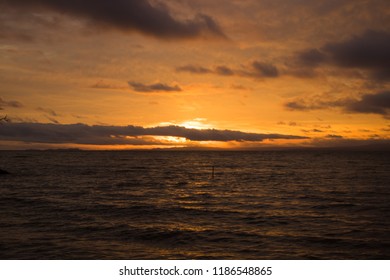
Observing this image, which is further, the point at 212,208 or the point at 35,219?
the point at 212,208

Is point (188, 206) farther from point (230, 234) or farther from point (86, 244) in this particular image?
point (86, 244)

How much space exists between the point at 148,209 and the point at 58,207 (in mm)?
8955

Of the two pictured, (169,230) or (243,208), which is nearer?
(169,230)

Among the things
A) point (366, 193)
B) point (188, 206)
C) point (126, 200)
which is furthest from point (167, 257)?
point (366, 193)

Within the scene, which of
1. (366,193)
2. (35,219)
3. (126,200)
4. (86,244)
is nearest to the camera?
(86,244)

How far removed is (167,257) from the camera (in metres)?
18.5

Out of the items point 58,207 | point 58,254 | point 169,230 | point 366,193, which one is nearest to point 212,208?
point 169,230

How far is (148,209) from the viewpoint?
110 feet

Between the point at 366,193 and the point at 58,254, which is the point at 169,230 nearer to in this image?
the point at 58,254

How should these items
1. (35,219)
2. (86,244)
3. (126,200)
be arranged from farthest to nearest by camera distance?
(126,200), (35,219), (86,244)
